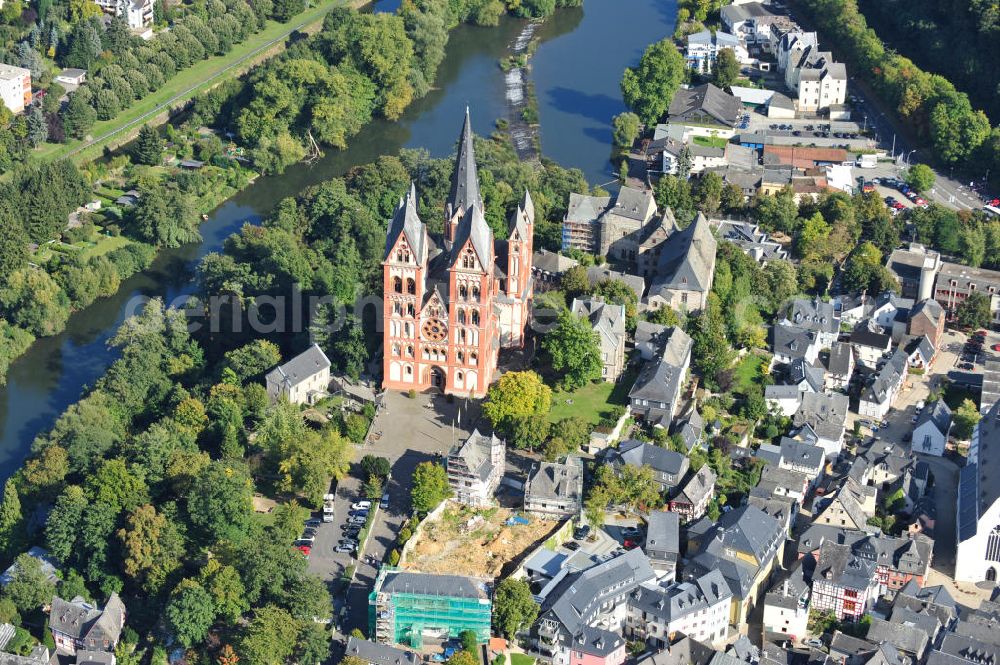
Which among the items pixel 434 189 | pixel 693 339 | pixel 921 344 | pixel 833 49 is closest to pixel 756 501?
pixel 693 339

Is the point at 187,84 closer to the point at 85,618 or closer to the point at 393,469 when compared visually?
the point at 393,469

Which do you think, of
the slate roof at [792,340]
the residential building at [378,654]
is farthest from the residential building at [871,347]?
the residential building at [378,654]

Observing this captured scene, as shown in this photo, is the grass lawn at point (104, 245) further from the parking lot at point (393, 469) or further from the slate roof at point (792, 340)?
the slate roof at point (792, 340)

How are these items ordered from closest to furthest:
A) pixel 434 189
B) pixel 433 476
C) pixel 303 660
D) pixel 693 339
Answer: pixel 303 660 → pixel 433 476 → pixel 693 339 → pixel 434 189

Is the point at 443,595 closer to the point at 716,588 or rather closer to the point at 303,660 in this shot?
the point at 303,660

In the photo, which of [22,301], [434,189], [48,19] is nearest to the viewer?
[22,301]

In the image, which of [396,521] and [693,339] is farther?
[693,339]

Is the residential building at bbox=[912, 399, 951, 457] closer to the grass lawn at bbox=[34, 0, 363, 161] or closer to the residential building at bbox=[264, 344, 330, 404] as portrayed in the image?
the residential building at bbox=[264, 344, 330, 404]

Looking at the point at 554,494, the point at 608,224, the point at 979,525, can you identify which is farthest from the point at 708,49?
the point at 554,494
